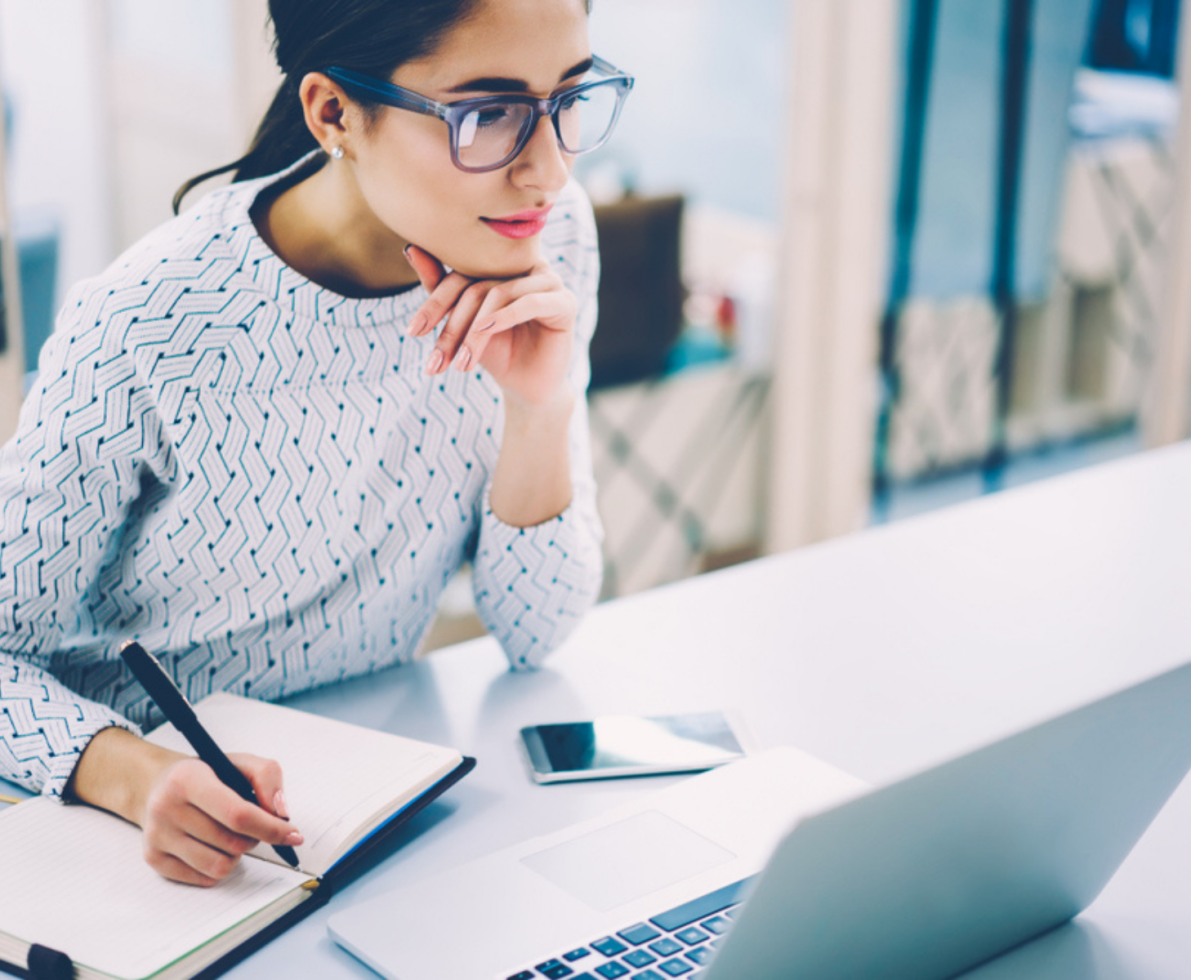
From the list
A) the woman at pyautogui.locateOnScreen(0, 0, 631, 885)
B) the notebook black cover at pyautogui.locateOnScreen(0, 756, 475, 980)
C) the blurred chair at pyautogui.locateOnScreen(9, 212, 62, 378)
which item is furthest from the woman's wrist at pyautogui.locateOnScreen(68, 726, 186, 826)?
the blurred chair at pyautogui.locateOnScreen(9, 212, 62, 378)

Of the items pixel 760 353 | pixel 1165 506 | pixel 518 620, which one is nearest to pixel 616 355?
pixel 760 353

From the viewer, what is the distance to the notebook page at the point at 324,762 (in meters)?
0.78

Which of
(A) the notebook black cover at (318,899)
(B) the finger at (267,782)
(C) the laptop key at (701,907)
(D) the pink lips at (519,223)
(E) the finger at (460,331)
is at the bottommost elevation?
(A) the notebook black cover at (318,899)

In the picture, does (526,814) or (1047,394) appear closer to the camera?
(526,814)

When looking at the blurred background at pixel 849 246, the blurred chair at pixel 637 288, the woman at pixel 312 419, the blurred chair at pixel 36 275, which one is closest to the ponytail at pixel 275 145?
the woman at pixel 312 419

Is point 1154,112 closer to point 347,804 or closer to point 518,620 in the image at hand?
point 518,620

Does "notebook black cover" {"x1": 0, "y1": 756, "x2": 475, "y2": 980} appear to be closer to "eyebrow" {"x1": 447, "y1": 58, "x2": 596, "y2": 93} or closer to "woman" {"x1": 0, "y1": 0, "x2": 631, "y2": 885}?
"woman" {"x1": 0, "y1": 0, "x2": 631, "y2": 885}

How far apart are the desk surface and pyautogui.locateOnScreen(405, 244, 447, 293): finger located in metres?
0.35

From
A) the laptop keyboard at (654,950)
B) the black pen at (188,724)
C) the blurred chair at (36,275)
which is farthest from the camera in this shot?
the blurred chair at (36,275)

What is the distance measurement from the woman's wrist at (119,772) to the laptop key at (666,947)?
0.33 metres

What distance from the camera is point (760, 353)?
3113 millimetres

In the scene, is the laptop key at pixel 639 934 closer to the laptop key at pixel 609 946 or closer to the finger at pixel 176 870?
the laptop key at pixel 609 946

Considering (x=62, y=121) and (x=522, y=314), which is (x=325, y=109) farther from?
(x=62, y=121)

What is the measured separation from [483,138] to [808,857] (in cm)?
55
